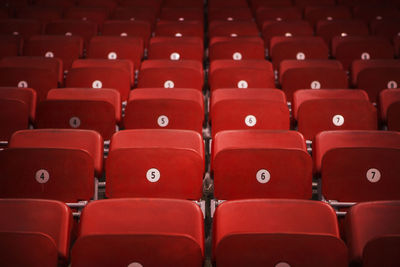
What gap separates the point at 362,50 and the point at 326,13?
0.79 metres

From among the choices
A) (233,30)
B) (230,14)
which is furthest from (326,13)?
(233,30)

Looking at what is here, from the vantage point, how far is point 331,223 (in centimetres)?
112

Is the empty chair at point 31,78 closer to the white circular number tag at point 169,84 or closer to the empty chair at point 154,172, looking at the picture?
the white circular number tag at point 169,84

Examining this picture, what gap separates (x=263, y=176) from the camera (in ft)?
4.44

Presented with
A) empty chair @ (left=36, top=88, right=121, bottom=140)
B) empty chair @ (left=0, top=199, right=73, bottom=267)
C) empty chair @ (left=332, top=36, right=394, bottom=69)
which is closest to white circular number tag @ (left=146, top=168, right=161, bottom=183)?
empty chair @ (left=0, top=199, right=73, bottom=267)

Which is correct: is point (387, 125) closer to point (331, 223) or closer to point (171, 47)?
point (331, 223)

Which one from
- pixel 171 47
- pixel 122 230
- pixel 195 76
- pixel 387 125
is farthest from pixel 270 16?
pixel 122 230

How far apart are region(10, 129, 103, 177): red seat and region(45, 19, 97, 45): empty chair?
1330 millimetres

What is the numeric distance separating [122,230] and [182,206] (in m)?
0.15

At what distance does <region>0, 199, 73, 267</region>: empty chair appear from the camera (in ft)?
3.32

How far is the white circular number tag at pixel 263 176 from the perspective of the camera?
1.35 meters

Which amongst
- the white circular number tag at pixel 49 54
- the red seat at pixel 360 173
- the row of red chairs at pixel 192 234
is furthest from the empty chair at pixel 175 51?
the row of red chairs at pixel 192 234

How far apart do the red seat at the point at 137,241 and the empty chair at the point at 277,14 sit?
2183 mm

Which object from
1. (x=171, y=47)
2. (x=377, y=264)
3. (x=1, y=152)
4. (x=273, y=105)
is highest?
(x=171, y=47)
